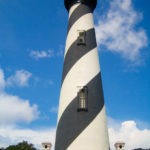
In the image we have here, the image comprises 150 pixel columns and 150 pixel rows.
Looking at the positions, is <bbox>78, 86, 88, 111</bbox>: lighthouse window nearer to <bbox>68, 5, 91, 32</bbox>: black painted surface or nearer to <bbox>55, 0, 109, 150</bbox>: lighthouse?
<bbox>55, 0, 109, 150</bbox>: lighthouse

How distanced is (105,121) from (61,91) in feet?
8.56

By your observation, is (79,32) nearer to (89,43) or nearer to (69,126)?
(89,43)

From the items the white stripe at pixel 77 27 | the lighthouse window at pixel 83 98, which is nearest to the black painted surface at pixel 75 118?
the lighthouse window at pixel 83 98

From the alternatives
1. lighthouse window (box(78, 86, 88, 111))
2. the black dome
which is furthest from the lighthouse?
the black dome

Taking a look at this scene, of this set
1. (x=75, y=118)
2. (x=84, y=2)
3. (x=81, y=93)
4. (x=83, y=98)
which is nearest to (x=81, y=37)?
(x=84, y=2)

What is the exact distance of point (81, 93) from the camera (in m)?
13.9

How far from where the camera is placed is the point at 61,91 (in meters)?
14.6

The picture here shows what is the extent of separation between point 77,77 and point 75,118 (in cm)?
204

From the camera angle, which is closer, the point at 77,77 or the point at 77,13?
the point at 77,77

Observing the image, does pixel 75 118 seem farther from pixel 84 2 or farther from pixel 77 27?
pixel 84 2

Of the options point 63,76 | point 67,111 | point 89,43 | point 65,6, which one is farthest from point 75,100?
point 65,6

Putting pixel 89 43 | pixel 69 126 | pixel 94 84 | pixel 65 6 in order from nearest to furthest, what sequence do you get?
1. pixel 69 126
2. pixel 94 84
3. pixel 89 43
4. pixel 65 6

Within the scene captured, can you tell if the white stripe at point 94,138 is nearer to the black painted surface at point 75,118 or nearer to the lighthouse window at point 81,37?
the black painted surface at point 75,118

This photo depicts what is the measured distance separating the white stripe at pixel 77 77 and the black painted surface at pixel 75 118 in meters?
0.26
